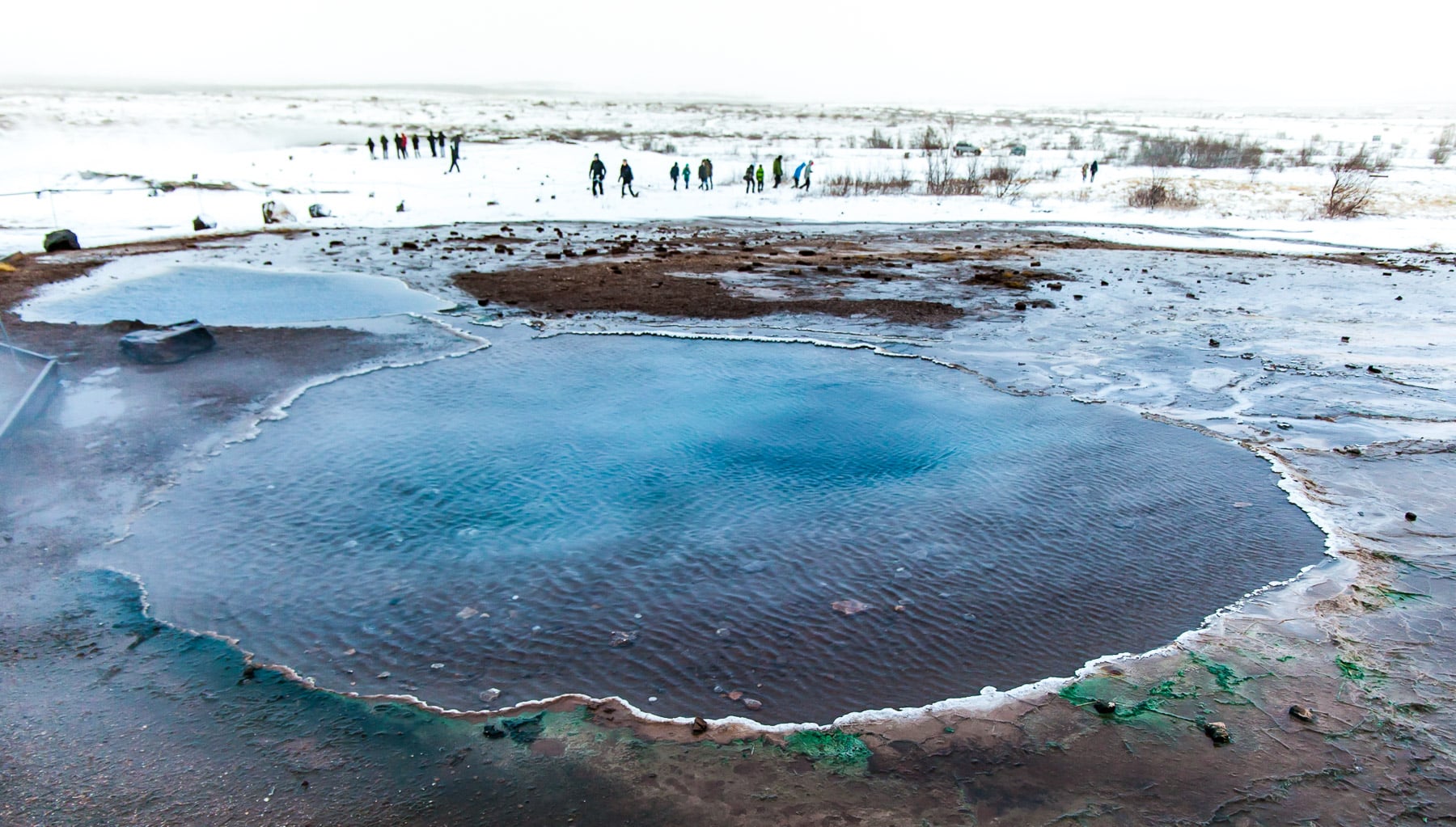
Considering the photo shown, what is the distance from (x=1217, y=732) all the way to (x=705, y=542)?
2.80m

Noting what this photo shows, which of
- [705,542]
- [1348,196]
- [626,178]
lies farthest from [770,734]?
[1348,196]

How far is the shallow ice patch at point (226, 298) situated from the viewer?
10.4 metres

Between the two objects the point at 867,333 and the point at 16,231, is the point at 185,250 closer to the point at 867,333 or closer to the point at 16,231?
the point at 16,231

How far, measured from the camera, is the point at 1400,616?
4527 millimetres

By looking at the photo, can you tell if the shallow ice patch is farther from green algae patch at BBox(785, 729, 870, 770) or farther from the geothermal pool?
green algae patch at BBox(785, 729, 870, 770)

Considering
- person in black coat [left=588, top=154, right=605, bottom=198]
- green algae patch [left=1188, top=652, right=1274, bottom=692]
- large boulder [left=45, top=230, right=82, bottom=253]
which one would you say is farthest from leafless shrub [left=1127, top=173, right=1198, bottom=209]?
large boulder [left=45, top=230, right=82, bottom=253]

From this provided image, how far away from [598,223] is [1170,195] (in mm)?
16945

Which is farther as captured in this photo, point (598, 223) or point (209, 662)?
point (598, 223)

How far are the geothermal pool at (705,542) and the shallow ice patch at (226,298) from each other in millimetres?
3342

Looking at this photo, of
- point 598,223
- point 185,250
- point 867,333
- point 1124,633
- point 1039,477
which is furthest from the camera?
point 598,223

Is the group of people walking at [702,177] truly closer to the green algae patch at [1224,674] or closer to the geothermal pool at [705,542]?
the geothermal pool at [705,542]

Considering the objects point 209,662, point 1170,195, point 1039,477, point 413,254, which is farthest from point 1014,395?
point 1170,195

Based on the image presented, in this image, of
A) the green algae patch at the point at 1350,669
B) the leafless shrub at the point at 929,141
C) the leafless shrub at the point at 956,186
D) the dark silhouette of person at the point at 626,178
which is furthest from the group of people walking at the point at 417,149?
the green algae patch at the point at 1350,669

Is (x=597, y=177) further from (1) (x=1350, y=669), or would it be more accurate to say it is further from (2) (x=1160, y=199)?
(1) (x=1350, y=669)
